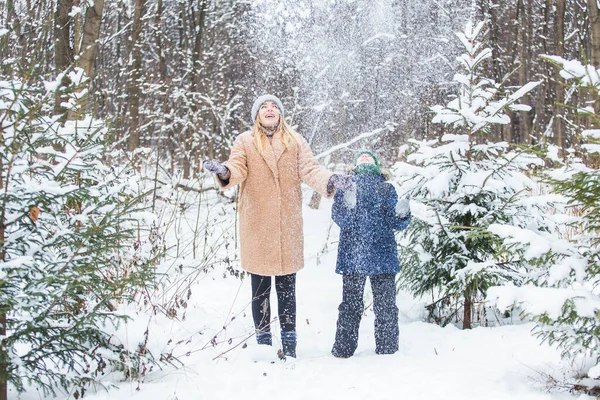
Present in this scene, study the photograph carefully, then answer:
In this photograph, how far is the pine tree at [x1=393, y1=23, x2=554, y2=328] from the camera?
3973mm

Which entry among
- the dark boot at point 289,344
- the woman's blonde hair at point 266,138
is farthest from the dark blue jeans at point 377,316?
the woman's blonde hair at point 266,138

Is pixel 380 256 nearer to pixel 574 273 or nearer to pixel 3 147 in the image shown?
pixel 574 273

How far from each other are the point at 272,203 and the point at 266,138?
46cm

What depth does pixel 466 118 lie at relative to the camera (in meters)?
4.01

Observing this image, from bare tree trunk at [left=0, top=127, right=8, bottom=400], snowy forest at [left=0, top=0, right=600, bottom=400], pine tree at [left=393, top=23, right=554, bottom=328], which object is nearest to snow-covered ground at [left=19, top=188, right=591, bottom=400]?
snowy forest at [left=0, top=0, right=600, bottom=400]

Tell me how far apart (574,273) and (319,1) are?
398 inches

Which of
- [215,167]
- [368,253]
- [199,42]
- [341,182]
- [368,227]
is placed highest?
[199,42]

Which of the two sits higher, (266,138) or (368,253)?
(266,138)

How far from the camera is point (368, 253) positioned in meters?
3.66

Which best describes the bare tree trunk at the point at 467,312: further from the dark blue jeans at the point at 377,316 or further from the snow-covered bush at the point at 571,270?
the snow-covered bush at the point at 571,270

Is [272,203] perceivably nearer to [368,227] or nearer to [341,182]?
[341,182]

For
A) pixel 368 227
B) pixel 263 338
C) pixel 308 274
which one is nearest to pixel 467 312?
pixel 368 227

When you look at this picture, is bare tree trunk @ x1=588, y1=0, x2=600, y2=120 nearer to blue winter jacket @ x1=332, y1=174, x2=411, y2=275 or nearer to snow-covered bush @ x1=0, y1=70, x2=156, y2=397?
blue winter jacket @ x1=332, y1=174, x2=411, y2=275

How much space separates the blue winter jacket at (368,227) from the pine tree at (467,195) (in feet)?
1.56
